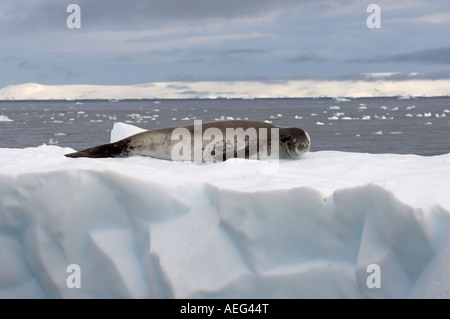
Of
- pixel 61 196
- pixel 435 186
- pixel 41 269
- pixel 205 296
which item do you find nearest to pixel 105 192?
pixel 61 196

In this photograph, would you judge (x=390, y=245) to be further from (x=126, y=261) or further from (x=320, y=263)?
(x=126, y=261)

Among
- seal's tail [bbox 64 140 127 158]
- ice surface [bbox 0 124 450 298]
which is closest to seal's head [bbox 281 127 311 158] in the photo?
ice surface [bbox 0 124 450 298]

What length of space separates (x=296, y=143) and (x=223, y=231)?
1.94m

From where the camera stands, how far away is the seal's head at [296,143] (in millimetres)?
5133

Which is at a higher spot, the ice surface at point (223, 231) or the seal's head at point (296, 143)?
the seal's head at point (296, 143)

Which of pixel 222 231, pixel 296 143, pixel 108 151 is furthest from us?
pixel 108 151

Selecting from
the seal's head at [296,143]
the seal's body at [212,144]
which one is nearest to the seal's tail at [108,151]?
the seal's body at [212,144]

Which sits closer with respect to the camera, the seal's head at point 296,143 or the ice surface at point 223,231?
the ice surface at point 223,231

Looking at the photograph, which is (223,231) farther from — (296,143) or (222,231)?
(296,143)

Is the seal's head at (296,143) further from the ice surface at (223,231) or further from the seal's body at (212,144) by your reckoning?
the ice surface at (223,231)

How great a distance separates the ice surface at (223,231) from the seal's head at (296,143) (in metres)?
1.05

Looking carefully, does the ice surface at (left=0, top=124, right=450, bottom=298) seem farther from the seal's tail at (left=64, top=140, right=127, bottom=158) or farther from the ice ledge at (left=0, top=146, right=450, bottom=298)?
the seal's tail at (left=64, top=140, right=127, bottom=158)

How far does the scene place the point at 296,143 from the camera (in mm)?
5145

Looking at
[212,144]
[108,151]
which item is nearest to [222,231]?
[212,144]
